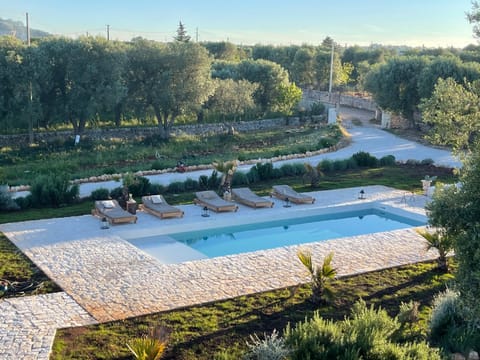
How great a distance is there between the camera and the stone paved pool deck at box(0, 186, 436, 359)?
30.5ft

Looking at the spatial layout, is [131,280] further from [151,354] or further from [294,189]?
[294,189]

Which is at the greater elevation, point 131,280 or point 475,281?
point 475,281

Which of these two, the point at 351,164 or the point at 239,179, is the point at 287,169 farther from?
the point at 351,164

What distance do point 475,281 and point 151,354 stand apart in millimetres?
4147

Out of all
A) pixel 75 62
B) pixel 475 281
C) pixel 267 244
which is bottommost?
pixel 267 244

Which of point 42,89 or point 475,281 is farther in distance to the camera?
point 42,89

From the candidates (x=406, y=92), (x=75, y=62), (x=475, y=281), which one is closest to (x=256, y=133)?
(x=406, y=92)

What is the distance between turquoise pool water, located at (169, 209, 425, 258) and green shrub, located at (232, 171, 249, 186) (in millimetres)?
3955

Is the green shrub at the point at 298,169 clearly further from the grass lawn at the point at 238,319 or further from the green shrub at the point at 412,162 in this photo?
the grass lawn at the point at 238,319

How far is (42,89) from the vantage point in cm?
3184

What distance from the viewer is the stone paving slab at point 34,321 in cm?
807

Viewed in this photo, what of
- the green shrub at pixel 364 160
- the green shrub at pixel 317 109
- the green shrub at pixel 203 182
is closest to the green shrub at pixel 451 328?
the green shrub at pixel 203 182

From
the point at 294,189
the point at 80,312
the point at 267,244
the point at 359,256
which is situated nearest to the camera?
the point at 80,312

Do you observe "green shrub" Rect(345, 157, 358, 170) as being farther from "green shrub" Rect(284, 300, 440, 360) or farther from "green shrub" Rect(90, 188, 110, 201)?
"green shrub" Rect(284, 300, 440, 360)
